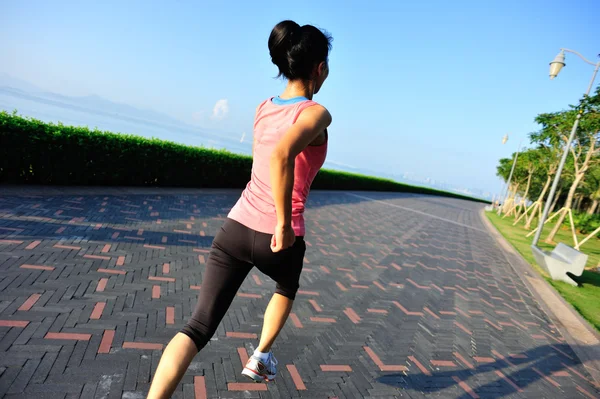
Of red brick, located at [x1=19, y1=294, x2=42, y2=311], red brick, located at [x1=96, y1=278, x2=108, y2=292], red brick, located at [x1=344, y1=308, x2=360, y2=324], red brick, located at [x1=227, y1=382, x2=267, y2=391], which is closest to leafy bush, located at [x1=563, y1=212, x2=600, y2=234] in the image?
red brick, located at [x1=344, y1=308, x2=360, y2=324]

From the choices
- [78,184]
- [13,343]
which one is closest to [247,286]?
[13,343]

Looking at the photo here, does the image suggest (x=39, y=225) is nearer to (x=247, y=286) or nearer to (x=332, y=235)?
(x=247, y=286)

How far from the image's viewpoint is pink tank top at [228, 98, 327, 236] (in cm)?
145

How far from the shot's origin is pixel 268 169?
152 centimetres

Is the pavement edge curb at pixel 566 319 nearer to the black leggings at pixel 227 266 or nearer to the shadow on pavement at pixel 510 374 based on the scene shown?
the shadow on pavement at pixel 510 374

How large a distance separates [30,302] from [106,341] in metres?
0.85

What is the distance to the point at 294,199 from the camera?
5.20 ft

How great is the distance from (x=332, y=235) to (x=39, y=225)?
5079 mm

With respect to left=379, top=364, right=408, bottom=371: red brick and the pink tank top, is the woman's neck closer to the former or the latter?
the pink tank top

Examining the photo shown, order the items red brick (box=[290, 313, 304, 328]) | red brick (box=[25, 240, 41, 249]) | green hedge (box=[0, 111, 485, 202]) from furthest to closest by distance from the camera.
Result: green hedge (box=[0, 111, 485, 202]) < red brick (box=[25, 240, 41, 249]) < red brick (box=[290, 313, 304, 328])

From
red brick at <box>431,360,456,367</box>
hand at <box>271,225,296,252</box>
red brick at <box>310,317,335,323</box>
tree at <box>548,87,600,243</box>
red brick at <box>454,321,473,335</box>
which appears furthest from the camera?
tree at <box>548,87,600,243</box>

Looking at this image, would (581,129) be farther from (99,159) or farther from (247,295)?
(99,159)

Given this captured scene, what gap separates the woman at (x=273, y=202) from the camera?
1362 millimetres

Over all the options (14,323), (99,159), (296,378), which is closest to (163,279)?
(14,323)
